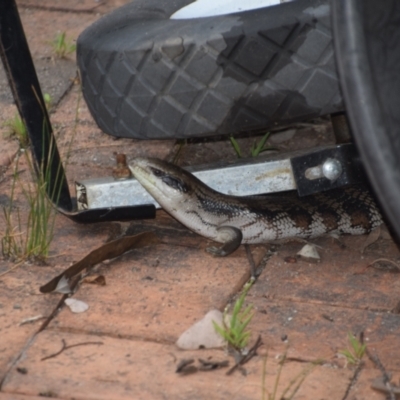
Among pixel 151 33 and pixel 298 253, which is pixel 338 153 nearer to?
pixel 298 253

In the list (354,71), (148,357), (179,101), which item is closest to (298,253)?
(179,101)

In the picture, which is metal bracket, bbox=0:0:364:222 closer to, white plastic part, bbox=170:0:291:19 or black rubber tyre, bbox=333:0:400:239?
white plastic part, bbox=170:0:291:19

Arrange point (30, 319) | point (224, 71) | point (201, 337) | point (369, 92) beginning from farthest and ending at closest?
point (224, 71), point (30, 319), point (201, 337), point (369, 92)

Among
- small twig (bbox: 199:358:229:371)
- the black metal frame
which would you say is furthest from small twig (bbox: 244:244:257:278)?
small twig (bbox: 199:358:229:371)

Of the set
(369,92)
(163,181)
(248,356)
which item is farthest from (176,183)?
(369,92)

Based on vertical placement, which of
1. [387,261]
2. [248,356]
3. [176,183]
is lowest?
[387,261]

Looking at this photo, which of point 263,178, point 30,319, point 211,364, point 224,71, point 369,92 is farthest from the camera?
point 263,178

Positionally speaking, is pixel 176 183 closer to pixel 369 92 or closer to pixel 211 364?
pixel 211 364

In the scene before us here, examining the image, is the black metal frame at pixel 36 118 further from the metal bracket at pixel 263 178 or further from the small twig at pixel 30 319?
the small twig at pixel 30 319
